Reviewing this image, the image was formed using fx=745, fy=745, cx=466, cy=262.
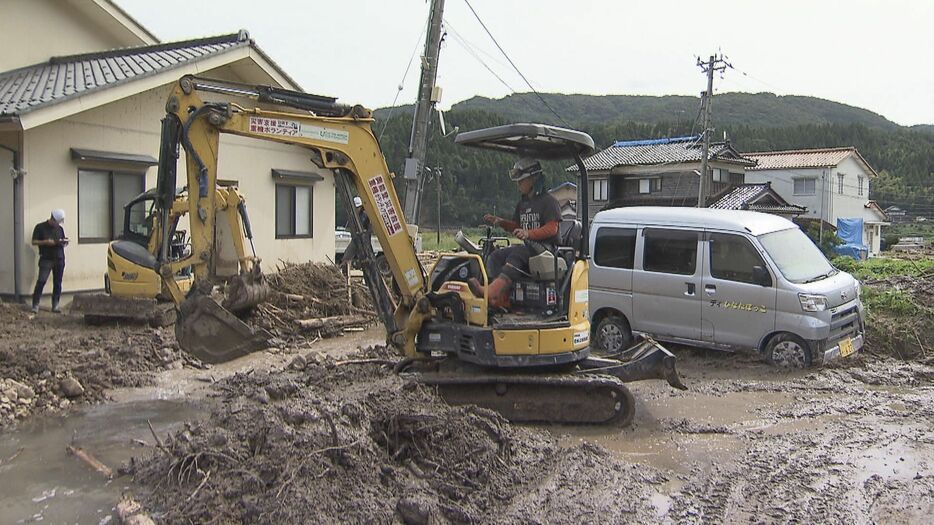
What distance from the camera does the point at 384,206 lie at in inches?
275

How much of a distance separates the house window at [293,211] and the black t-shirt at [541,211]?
1060 centimetres

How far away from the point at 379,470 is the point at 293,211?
12.9 m

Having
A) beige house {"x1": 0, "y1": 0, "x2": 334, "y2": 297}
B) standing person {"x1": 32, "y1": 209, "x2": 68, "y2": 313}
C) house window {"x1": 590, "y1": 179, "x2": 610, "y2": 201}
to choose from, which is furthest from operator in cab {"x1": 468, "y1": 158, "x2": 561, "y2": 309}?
house window {"x1": 590, "y1": 179, "x2": 610, "y2": 201}

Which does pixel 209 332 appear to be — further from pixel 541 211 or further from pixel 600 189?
pixel 600 189

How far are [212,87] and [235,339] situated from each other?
2234 millimetres

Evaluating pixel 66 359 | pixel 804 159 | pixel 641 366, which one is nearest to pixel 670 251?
pixel 641 366

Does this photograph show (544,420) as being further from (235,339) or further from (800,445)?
(235,339)

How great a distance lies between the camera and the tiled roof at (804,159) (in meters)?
47.2

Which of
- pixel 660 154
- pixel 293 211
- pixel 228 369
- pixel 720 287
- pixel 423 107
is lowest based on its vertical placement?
pixel 228 369

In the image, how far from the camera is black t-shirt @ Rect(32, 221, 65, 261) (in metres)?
11.5

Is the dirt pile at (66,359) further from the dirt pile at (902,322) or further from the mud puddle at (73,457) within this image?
the dirt pile at (902,322)

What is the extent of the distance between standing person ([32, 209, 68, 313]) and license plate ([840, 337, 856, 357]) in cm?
1118

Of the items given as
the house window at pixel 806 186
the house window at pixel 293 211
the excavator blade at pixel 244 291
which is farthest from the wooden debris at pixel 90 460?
the house window at pixel 806 186

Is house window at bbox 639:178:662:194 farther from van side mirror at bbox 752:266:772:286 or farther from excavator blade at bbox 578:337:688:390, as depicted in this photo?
excavator blade at bbox 578:337:688:390
